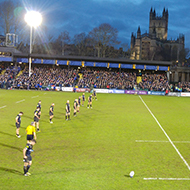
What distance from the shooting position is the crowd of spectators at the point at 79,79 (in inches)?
2051

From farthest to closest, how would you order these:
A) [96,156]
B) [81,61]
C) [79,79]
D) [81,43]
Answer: [81,43] → [81,61] → [79,79] → [96,156]

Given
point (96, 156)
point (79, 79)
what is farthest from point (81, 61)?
point (96, 156)

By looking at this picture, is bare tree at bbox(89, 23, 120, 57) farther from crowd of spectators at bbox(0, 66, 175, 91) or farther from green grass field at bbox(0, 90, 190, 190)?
green grass field at bbox(0, 90, 190, 190)

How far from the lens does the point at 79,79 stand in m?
56.7

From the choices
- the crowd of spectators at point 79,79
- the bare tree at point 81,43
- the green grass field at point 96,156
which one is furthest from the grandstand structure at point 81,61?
the green grass field at point 96,156

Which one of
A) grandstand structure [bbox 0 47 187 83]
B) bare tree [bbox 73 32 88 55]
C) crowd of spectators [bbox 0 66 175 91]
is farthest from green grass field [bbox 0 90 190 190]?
bare tree [bbox 73 32 88 55]

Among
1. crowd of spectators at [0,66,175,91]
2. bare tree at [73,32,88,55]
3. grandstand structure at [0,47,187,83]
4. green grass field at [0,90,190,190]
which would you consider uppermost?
bare tree at [73,32,88,55]

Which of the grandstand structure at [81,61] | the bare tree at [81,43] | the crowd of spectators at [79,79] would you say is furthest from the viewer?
the bare tree at [81,43]

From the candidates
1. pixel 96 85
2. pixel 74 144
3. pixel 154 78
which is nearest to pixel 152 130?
pixel 74 144

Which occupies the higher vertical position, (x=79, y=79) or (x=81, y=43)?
(x=81, y=43)

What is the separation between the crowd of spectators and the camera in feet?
171

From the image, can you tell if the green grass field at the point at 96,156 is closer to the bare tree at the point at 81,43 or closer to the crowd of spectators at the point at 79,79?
the crowd of spectators at the point at 79,79

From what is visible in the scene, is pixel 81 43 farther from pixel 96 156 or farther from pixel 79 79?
pixel 96 156

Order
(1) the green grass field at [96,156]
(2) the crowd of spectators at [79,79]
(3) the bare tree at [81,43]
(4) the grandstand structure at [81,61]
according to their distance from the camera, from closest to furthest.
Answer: (1) the green grass field at [96,156], (2) the crowd of spectators at [79,79], (4) the grandstand structure at [81,61], (3) the bare tree at [81,43]
